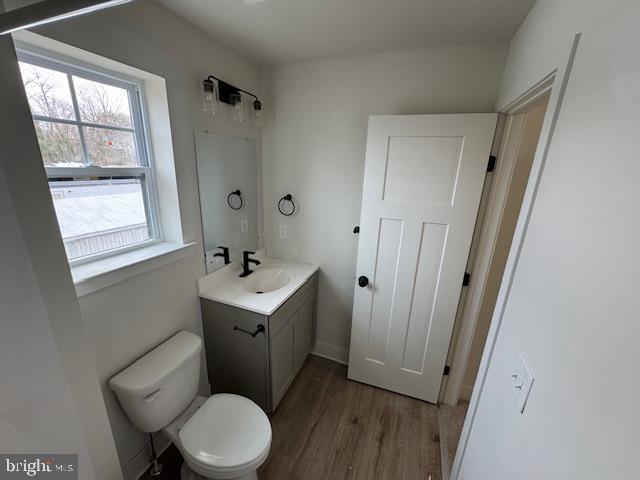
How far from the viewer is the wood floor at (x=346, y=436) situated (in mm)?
1440

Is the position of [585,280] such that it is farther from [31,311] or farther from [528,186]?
[31,311]

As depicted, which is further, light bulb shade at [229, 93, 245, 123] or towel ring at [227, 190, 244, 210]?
towel ring at [227, 190, 244, 210]

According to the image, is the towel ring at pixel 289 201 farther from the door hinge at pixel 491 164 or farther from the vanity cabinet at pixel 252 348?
the door hinge at pixel 491 164

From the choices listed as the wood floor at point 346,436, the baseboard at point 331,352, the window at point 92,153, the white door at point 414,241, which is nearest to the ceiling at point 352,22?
the white door at point 414,241

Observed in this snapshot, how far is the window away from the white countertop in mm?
467

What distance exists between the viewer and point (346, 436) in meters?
1.62

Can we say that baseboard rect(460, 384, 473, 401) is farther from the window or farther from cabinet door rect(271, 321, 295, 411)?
the window

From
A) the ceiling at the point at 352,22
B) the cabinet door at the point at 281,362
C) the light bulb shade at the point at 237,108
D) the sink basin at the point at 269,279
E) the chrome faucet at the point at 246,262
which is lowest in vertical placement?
the cabinet door at the point at 281,362

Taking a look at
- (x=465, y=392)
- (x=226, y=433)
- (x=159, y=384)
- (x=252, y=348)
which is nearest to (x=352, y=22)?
(x=252, y=348)

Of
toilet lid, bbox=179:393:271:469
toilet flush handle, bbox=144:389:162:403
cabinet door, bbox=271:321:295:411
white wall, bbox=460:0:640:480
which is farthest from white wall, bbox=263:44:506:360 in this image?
toilet flush handle, bbox=144:389:162:403

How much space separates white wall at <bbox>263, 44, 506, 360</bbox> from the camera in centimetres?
151

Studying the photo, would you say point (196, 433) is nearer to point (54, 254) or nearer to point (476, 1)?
point (54, 254)

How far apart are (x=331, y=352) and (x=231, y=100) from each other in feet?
6.89

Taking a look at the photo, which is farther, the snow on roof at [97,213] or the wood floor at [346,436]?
the wood floor at [346,436]
